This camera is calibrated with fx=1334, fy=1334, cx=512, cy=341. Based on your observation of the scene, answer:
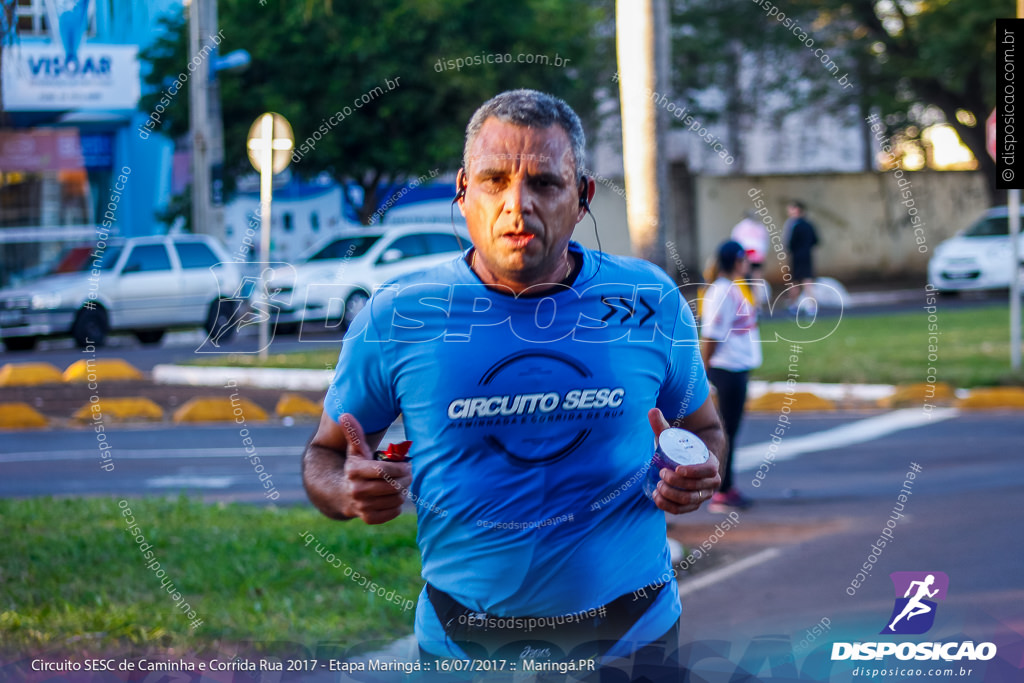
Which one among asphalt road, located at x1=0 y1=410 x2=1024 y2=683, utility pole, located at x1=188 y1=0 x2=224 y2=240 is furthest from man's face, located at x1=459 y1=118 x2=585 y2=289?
utility pole, located at x1=188 y1=0 x2=224 y2=240

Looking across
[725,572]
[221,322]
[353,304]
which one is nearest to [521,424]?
[221,322]

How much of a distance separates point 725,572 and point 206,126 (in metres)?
12.4

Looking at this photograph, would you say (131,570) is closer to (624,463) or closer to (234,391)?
(624,463)

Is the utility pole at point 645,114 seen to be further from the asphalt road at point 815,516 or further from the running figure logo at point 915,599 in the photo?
the running figure logo at point 915,599

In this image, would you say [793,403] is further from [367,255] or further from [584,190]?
[584,190]

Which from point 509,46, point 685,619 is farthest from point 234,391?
point 685,619

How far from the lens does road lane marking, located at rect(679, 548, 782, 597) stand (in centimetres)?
643

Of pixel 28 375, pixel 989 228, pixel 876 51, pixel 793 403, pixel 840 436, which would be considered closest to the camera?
pixel 840 436

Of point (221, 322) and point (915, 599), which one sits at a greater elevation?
point (221, 322)

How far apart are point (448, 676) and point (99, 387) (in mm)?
12570

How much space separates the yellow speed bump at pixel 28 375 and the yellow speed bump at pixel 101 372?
0.55 feet

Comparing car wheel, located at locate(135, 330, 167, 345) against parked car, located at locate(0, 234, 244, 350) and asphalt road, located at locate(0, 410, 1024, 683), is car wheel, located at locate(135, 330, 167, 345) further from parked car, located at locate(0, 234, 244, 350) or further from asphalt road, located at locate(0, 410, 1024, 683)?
asphalt road, located at locate(0, 410, 1024, 683)

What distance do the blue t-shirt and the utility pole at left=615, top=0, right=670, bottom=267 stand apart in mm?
3965

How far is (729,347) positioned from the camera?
8234mm
